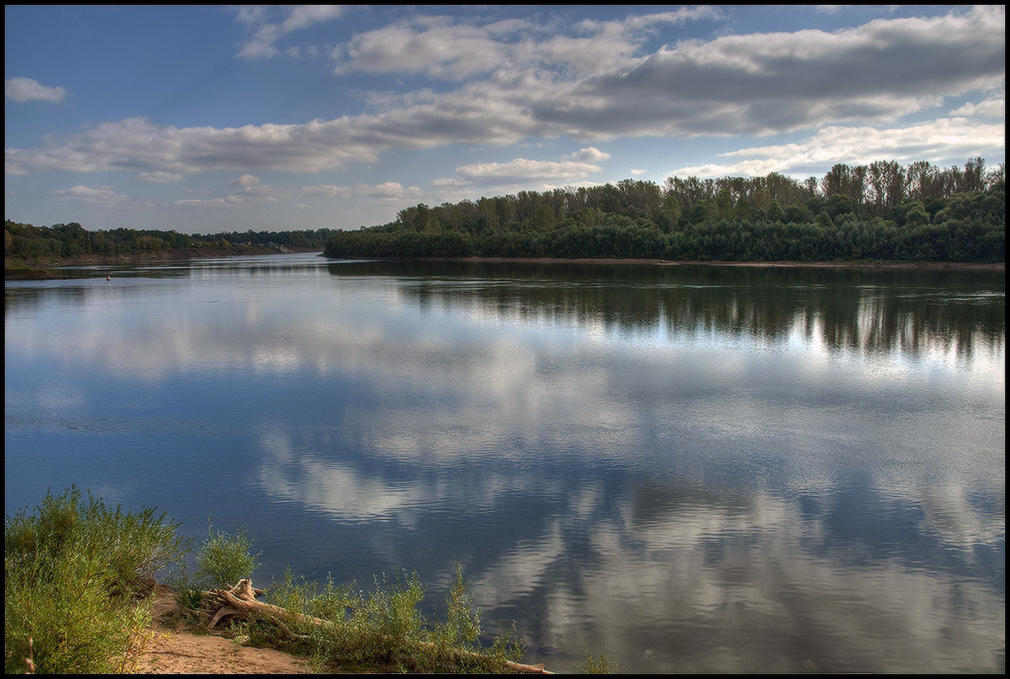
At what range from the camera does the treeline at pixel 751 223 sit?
65.9 meters

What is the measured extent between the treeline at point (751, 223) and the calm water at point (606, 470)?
46420mm

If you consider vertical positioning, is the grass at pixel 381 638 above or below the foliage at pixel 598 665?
above

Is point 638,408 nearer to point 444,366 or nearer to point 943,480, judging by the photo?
point 943,480

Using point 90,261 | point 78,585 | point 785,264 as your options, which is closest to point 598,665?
point 78,585

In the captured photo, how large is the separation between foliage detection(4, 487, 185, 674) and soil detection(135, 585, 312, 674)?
0.18 m

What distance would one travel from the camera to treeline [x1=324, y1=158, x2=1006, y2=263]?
65.9 metres

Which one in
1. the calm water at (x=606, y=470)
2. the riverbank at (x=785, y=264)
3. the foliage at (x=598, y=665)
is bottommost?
the foliage at (x=598, y=665)

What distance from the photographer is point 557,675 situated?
5629 mm

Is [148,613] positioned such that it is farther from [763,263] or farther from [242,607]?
[763,263]

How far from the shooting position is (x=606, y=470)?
10977mm

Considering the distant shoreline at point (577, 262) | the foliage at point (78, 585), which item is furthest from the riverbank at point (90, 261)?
the foliage at point (78, 585)

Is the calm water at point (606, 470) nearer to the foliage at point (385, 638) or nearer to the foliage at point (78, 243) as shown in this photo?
the foliage at point (385, 638)

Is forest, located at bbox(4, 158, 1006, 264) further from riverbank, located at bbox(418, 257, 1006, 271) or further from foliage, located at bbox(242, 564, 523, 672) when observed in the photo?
foliage, located at bbox(242, 564, 523, 672)

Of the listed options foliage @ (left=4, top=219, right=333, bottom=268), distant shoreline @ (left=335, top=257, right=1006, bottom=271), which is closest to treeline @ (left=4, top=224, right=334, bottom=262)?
foliage @ (left=4, top=219, right=333, bottom=268)
